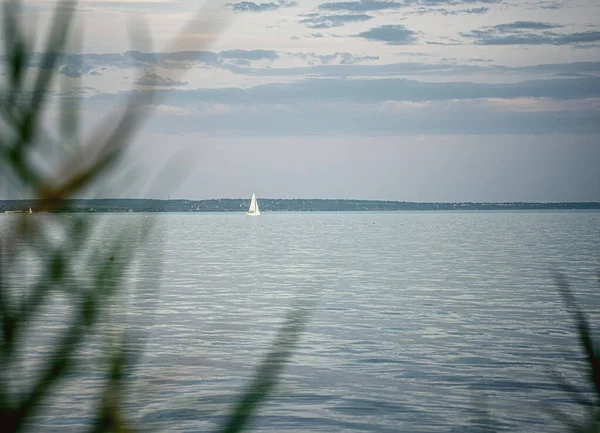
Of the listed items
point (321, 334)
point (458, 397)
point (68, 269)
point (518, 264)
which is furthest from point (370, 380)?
point (518, 264)

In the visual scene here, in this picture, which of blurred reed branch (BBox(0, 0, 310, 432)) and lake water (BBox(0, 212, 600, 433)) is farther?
lake water (BBox(0, 212, 600, 433))

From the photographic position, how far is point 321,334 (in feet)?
75.5

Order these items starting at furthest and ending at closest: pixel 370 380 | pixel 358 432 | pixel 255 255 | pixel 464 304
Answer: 1. pixel 255 255
2. pixel 464 304
3. pixel 370 380
4. pixel 358 432

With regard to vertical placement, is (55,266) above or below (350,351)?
above

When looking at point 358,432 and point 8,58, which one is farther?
point 358,432

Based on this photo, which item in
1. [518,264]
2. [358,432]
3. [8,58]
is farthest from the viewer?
[518,264]

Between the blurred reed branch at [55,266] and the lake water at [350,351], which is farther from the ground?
the blurred reed branch at [55,266]

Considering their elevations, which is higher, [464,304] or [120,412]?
[120,412]

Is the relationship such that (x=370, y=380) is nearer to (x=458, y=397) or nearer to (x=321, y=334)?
(x=458, y=397)

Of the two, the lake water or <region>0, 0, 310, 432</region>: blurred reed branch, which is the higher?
<region>0, 0, 310, 432</region>: blurred reed branch

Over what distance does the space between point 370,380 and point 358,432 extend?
3.52 metres

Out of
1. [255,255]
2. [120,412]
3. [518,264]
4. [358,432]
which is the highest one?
[120,412]

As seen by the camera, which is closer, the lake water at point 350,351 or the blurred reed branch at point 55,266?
the blurred reed branch at point 55,266

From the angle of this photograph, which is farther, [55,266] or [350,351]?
[350,351]
